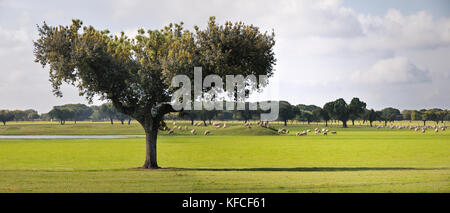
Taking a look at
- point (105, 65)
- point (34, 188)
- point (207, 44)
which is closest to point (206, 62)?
point (207, 44)

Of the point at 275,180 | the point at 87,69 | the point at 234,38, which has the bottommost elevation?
the point at 275,180

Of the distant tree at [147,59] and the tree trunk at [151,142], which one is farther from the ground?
the distant tree at [147,59]

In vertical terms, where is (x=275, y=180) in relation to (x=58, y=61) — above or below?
below

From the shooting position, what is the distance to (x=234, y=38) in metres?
29.6

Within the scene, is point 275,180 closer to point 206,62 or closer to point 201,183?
point 201,183

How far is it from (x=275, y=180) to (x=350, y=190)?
4983 millimetres

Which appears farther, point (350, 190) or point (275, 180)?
point (275, 180)

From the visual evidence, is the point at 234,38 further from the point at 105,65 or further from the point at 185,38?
the point at 105,65

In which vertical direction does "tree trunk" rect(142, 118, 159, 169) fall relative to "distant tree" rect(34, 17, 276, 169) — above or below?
below

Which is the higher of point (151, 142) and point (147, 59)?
point (147, 59)

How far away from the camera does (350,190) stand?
19078 millimetres
